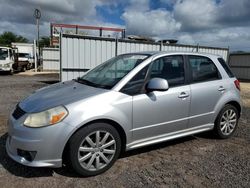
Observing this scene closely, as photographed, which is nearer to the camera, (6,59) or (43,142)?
(43,142)

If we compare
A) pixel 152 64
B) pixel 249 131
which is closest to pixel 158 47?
pixel 249 131

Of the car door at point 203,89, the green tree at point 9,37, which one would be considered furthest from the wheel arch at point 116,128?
the green tree at point 9,37

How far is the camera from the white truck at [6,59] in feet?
61.3

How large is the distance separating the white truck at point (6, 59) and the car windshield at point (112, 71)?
54.5ft

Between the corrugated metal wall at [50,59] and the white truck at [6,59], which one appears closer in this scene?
the white truck at [6,59]

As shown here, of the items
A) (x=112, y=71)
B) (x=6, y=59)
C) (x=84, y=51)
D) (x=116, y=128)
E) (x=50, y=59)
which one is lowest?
(x=116, y=128)

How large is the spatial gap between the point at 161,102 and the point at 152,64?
612 mm

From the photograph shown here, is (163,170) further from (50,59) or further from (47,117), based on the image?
(50,59)

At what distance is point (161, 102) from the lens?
12.2ft

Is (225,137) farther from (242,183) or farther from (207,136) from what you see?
(242,183)

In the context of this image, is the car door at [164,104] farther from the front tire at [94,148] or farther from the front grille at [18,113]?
the front grille at [18,113]

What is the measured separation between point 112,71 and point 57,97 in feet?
3.69

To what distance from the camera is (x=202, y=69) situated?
4441 mm

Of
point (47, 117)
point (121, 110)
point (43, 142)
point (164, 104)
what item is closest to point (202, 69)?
point (164, 104)
